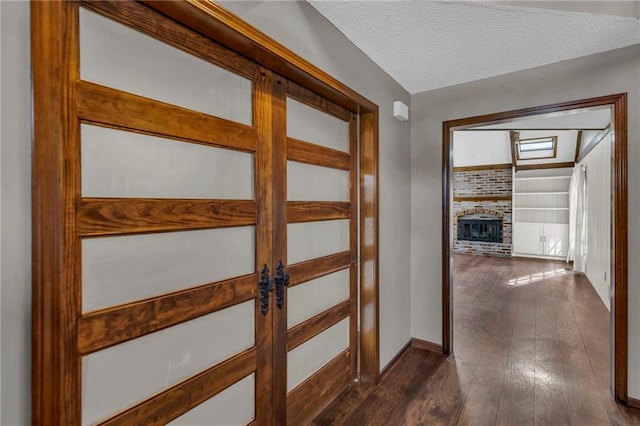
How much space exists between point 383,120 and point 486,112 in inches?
37.4

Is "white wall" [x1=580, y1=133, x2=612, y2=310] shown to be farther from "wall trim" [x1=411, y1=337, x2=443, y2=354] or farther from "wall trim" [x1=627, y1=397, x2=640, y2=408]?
"wall trim" [x1=411, y1=337, x2=443, y2=354]

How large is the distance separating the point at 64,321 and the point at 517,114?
3086 millimetres

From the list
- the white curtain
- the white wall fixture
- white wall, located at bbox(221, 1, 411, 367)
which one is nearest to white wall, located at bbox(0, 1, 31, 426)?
white wall, located at bbox(221, 1, 411, 367)

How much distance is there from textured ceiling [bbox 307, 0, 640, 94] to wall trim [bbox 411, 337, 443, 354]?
2.41 m

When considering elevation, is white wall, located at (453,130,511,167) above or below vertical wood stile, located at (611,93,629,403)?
above

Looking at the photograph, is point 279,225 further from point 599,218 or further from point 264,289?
point 599,218

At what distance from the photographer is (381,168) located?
2475 mm

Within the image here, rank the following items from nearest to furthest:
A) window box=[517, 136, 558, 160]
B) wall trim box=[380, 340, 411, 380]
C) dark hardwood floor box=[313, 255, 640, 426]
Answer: dark hardwood floor box=[313, 255, 640, 426] → wall trim box=[380, 340, 411, 380] → window box=[517, 136, 558, 160]

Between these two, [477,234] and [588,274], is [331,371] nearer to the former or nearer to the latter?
[588,274]

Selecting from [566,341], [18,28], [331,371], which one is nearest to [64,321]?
[18,28]

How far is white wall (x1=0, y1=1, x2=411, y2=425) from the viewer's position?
0.81 metres

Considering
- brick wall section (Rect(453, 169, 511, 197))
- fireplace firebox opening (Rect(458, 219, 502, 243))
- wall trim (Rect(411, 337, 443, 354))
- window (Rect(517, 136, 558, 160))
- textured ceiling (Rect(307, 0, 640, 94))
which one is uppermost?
window (Rect(517, 136, 558, 160))

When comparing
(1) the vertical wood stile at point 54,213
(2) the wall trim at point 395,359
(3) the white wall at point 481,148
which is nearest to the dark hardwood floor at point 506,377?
(2) the wall trim at point 395,359

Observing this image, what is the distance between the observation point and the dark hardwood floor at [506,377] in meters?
2.03
